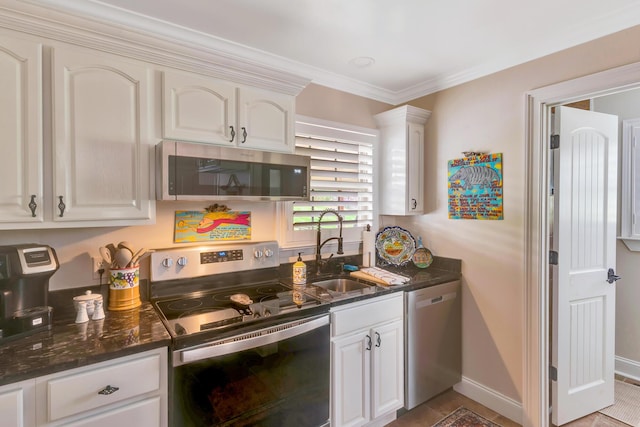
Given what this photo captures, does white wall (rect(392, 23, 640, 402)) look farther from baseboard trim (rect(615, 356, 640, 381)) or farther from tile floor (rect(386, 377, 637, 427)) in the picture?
baseboard trim (rect(615, 356, 640, 381))

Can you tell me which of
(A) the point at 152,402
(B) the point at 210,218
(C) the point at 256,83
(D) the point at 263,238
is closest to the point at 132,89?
(C) the point at 256,83

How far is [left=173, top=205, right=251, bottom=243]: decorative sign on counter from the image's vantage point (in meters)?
1.99

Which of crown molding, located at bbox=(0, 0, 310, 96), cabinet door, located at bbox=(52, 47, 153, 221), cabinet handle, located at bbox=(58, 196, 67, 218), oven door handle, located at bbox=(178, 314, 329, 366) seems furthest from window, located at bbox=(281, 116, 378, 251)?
cabinet handle, located at bbox=(58, 196, 67, 218)

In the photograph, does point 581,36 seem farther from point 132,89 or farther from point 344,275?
point 132,89

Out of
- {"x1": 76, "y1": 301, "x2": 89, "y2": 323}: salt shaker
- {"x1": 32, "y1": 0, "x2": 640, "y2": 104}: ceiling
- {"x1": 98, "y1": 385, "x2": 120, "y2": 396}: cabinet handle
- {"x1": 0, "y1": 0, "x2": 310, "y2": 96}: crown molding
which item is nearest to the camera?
{"x1": 98, "y1": 385, "x2": 120, "y2": 396}: cabinet handle

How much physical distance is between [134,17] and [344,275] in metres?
1.99

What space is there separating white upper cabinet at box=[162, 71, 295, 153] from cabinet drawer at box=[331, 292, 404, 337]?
39.9 inches

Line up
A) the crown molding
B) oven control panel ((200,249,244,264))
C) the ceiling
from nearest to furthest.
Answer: the crown molding, the ceiling, oven control panel ((200,249,244,264))

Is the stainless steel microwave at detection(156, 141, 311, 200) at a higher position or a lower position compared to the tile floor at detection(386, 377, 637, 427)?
higher

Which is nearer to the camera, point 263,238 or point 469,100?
point 263,238

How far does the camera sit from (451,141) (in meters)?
2.60

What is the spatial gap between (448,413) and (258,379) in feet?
4.92

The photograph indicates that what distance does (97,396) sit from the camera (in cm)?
122

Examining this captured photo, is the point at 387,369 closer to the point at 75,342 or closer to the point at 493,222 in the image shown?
the point at 493,222
